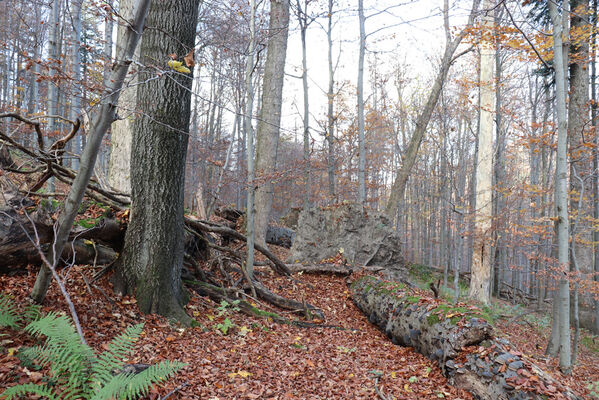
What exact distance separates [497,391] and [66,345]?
3599mm

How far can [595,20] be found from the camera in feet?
31.2

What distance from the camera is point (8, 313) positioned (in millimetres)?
2760

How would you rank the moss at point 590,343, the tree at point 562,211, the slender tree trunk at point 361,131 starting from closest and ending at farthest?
1. the tree at point 562,211
2. the moss at point 590,343
3. the slender tree trunk at point 361,131

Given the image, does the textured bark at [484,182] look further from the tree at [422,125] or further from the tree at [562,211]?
the tree at [562,211]

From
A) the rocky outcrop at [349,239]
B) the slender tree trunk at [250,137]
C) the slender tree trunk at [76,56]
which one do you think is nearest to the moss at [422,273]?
the rocky outcrop at [349,239]

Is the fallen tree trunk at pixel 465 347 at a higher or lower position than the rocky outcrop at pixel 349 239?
lower

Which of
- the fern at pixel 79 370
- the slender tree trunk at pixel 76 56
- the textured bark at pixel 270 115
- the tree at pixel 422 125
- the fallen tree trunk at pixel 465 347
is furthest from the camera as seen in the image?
the tree at pixel 422 125

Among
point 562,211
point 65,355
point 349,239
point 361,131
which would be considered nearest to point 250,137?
point 65,355

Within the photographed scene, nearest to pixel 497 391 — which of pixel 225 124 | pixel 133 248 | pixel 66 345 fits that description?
pixel 66 345

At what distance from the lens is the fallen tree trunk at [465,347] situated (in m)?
3.12

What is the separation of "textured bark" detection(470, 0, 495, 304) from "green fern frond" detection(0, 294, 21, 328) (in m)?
11.7

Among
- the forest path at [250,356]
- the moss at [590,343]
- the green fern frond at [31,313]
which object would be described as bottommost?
the moss at [590,343]

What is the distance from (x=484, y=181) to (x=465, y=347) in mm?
9331

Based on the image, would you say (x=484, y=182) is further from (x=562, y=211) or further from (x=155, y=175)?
(x=155, y=175)
